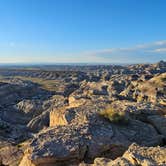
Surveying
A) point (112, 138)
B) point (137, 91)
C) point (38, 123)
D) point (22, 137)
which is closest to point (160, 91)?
point (137, 91)

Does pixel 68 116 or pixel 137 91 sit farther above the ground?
pixel 68 116

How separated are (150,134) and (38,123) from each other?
16355 millimetres

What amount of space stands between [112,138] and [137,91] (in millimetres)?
31243

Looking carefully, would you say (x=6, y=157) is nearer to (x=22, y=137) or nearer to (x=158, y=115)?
(x=158, y=115)

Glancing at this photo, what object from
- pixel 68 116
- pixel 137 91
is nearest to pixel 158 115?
pixel 68 116

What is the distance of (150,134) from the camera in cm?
1538

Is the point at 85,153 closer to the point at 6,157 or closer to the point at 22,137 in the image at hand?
the point at 6,157

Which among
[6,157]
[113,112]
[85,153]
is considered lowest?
[6,157]

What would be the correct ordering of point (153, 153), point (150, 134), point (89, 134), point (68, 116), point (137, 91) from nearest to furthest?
point (153, 153) < point (89, 134) < point (150, 134) < point (68, 116) < point (137, 91)

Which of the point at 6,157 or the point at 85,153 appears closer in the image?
the point at 85,153

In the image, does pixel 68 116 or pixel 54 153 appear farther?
pixel 68 116

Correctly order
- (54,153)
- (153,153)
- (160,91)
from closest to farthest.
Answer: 1. (153,153)
2. (54,153)
3. (160,91)

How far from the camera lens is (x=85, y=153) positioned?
12781 mm

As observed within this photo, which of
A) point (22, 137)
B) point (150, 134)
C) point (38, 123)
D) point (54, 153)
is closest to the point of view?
point (54, 153)
